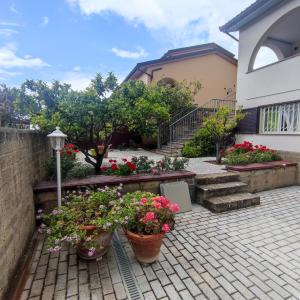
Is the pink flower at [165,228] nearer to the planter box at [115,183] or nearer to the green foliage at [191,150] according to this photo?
the planter box at [115,183]

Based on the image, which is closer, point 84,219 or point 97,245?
point 97,245

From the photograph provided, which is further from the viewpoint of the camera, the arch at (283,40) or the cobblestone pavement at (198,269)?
the arch at (283,40)

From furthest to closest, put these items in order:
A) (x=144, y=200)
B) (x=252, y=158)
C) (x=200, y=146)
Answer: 1. (x=200, y=146)
2. (x=252, y=158)
3. (x=144, y=200)

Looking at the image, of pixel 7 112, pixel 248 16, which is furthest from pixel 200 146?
pixel 7 112

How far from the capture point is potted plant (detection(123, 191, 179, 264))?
2.40m

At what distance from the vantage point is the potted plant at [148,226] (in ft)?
7.86

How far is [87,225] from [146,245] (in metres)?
0.74

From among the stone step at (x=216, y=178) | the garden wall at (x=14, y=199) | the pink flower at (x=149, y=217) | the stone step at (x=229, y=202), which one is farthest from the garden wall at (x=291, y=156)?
the garden wall at (x=14, y=199)

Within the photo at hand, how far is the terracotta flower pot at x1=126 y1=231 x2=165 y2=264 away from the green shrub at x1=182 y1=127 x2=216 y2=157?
6.54 metres

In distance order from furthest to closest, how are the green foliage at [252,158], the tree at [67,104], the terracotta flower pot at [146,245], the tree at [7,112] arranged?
the green foliage at [252,158]
the tree at [67,104]
the tree at [7,112]
the terracotta flower pot at [146,245]

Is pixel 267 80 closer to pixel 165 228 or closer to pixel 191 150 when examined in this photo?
pixel 191 150

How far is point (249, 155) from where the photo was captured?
638 cm

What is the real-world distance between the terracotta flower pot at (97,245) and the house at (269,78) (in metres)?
6.49

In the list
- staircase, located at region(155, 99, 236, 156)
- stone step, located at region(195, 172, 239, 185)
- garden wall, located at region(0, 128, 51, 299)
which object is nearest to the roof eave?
staircase, located at region(155, 99, 236, 156)
